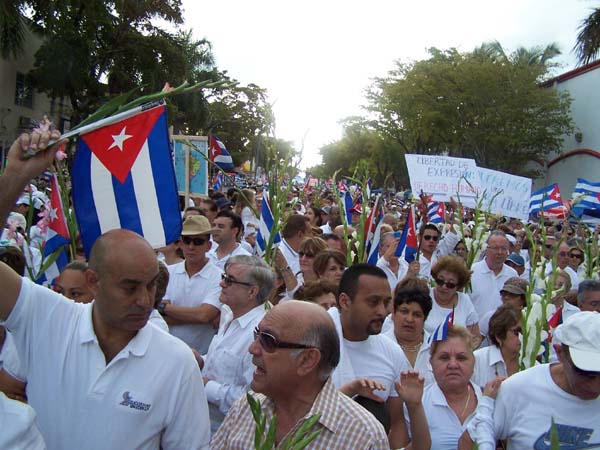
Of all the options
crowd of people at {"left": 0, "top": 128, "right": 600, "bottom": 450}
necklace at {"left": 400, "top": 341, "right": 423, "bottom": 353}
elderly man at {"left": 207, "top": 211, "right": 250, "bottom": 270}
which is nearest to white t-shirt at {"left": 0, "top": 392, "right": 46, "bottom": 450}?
crowd of people at {"left": 0, "top": 128, "right": 600, "bottom": 450}

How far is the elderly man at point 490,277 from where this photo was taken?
6.58m

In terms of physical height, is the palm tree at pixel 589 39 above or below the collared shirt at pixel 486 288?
above

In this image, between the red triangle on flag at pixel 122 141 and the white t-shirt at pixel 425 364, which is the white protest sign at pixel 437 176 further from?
the red triangle on flag at pixel 122 141

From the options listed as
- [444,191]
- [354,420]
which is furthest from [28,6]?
[354,420]

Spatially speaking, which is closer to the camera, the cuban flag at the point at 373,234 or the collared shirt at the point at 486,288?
the cuban flag at the point at 373,234

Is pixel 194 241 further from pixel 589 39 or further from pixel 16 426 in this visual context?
pixel 589 39

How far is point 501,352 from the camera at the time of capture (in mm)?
4156

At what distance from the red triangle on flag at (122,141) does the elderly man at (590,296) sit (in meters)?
3.79

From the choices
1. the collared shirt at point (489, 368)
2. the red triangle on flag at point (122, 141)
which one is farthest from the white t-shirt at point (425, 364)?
the red triangle on flag at point (122, 141)

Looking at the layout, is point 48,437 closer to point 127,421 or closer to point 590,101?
point 127,421

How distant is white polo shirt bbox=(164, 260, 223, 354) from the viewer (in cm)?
462

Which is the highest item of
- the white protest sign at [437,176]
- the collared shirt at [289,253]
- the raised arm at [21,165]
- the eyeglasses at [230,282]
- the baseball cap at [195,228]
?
the raised arm at [21,165]

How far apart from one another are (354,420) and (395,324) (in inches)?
79.7

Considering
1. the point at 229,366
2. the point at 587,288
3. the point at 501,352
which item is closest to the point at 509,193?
the point at 587,288
